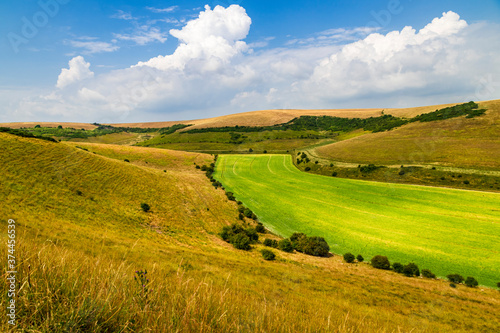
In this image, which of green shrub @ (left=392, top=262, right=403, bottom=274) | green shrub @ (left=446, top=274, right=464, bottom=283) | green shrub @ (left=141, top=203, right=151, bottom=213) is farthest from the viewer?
green shrub @ (left=141, top=203, right=151, bottom=213)

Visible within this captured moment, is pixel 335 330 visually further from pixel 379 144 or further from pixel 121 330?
pixel 379 144

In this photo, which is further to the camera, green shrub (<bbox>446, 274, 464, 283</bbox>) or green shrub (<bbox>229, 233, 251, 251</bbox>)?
green shrub (<bbox>229, 233, 251, 251</bbox>)

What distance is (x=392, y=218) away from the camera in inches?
1594

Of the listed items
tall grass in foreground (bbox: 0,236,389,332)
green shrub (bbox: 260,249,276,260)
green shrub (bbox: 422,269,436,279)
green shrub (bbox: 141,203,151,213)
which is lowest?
green shrub (bbox: 422,269,436,279)

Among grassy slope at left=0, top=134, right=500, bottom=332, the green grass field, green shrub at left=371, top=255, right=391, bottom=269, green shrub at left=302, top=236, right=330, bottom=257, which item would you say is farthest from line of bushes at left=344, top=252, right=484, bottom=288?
green shrub at left=302, top=236, right=330, bottom=257

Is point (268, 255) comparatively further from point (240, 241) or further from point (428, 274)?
point (428, 274)

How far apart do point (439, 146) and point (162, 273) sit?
96750mm

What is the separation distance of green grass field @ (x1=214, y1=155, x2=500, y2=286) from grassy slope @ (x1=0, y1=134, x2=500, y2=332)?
6.17m

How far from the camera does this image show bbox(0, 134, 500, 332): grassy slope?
303cm

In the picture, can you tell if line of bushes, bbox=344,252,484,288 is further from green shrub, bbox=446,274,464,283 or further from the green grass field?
the green grass field

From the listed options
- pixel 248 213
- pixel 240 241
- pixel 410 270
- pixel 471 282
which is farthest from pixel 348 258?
pixel 248 213

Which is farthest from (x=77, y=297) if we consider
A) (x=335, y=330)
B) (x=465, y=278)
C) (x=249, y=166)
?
(x=249, y=166)

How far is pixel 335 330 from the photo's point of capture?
340cm

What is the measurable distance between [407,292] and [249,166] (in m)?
70.1
